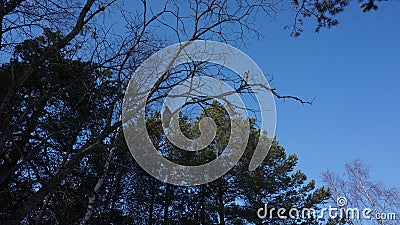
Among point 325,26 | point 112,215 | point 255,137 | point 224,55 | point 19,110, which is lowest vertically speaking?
point 112,215

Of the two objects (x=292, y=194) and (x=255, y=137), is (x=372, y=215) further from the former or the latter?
(x=255, y=137)

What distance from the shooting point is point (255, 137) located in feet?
33.3

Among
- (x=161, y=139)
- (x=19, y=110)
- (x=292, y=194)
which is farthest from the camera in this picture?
(x=292, y=194)

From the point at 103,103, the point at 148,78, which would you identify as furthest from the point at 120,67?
the point at 103,103

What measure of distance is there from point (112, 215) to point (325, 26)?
622 cm

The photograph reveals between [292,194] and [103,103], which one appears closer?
[103,103]

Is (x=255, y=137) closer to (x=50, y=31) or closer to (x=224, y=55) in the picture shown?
(x=224, y=55)

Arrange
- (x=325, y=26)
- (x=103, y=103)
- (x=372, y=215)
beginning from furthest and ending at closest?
Result: (x=372, y=215), (x=103, y=103), (x=325, y=26)

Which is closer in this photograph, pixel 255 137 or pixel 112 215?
pixel 112 215

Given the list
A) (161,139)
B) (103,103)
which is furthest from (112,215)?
(103,103)

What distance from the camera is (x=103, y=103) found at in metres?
5.87

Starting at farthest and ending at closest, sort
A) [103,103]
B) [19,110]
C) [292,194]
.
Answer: [292,194], [103,103], [19,110]

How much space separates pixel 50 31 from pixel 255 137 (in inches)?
283

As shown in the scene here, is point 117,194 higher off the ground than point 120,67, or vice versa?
point 120,67
